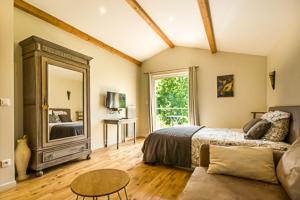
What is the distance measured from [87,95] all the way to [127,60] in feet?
7.40

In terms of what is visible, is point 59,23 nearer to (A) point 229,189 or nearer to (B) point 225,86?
(A) point 229,189

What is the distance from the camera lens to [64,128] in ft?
9.35

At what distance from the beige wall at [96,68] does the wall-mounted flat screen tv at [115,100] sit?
0.15m

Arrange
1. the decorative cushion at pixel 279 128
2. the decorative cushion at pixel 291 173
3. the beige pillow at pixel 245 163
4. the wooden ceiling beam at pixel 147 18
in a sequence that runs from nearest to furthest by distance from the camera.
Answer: the decorative cushion at pixel 291 173 → the beige pillow at pixel 245 163 → the decorative cushion at pixel 279 128 → the wooden ceiling beam at pixel 147 18

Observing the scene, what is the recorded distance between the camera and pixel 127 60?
16.9 ft

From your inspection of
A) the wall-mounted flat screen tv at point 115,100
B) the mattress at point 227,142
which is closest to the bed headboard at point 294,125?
the mattress at point 227,142

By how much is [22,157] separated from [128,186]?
1.58 metres

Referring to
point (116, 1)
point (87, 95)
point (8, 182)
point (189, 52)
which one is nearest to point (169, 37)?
point (189, 52)

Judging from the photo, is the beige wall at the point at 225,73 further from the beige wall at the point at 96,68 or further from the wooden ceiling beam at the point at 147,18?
the beige wall at the point at 96,68

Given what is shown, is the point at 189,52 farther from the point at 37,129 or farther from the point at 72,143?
the point at 37,129

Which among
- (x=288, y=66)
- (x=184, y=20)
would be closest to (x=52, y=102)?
(x=184, y=20)

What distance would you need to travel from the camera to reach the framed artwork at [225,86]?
427cm

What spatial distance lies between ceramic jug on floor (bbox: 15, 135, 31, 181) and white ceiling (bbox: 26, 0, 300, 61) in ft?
7.21

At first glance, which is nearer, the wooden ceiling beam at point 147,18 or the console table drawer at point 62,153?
the console table drawer at point 62,153
